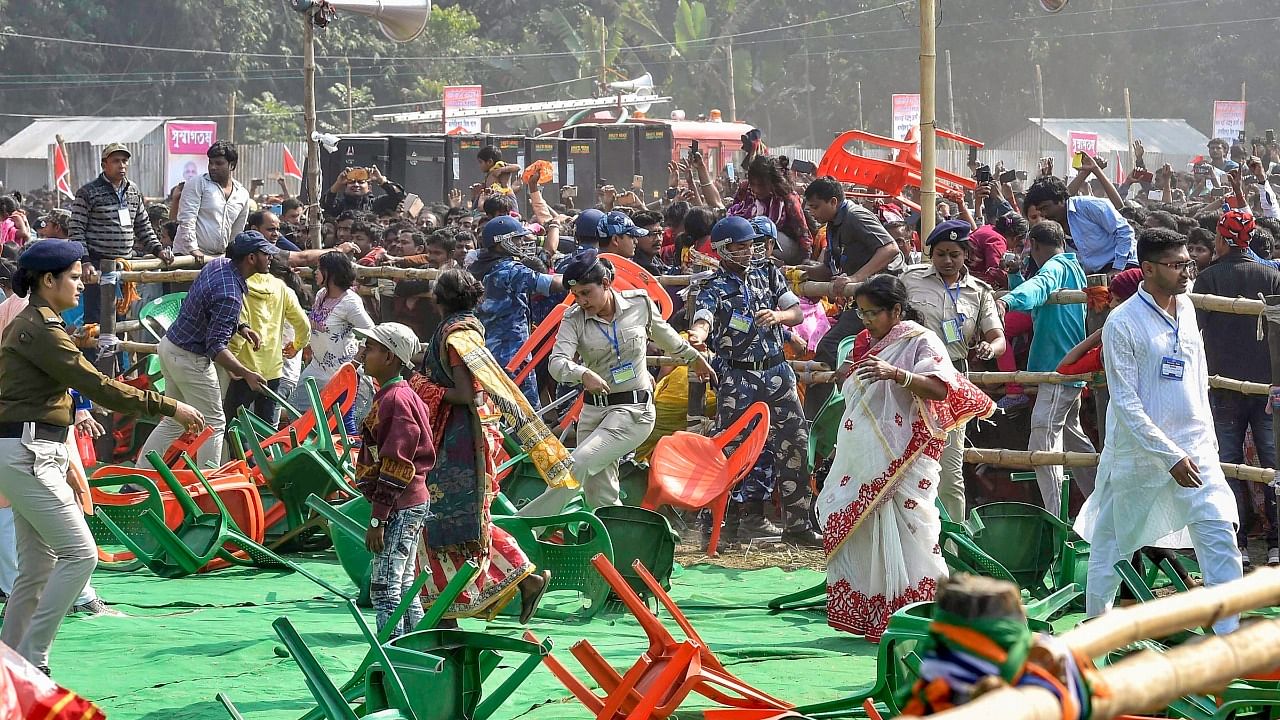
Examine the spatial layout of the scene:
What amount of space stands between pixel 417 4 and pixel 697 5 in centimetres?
3532

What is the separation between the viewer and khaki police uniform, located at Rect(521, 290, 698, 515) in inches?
319

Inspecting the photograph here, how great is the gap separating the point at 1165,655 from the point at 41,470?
4597 millimetres

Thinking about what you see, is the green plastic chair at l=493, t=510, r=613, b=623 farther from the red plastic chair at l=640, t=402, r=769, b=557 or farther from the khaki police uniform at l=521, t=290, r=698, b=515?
the red plastic chair at l=640, t=402, r=769, b=557

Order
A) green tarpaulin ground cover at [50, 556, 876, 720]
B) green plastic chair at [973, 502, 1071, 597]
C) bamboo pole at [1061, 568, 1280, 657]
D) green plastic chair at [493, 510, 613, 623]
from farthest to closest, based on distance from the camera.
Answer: green plastic chair at [973, 502, 1071, 597]
green plastic chair at [493, 510, 613, 623]
green tarpaulin ground cover at [50, 556, 876, 720]
bamboo pole at [1061, 568, 1280, 657]

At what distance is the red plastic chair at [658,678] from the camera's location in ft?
14.3

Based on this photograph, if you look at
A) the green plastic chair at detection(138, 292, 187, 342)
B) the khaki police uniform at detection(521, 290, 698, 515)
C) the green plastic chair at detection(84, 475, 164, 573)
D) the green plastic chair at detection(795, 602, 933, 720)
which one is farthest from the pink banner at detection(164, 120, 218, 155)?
the green plastic chair at detection(795, 602, 933, 720)

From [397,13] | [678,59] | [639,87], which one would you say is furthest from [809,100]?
[397,13]

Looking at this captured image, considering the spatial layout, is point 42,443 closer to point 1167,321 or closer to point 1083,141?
point 1167,321

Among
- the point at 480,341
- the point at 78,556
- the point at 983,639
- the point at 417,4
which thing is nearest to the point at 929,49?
the point at 480,341

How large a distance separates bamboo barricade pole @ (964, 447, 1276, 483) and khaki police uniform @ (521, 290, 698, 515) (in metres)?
1.75

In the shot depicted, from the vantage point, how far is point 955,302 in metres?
7.89

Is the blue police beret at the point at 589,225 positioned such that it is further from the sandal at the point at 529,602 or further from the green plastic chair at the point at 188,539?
the sandal at the point at 529,602

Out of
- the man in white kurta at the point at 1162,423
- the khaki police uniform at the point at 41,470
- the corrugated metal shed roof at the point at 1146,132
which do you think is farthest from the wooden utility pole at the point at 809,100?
the khaki police uniform at the point at 41,470

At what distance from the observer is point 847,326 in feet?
30.6
